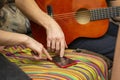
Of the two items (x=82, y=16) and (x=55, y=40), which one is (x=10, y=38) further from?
(x=82, y=16)

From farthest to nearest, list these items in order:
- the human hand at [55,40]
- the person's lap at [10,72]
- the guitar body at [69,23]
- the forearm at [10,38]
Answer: the guitar body at [69,23], the human hand at [55,40], the forearm at [10,38], the person's lap at [10,72]

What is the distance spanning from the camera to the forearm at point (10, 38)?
1129mm

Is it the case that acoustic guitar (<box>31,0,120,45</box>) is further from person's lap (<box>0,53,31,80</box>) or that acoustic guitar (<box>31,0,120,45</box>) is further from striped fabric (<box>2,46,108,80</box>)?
person's lap (<box>0,53,31,80</box>)

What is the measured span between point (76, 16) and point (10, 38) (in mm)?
479

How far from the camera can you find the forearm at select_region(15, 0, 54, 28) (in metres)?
1.34

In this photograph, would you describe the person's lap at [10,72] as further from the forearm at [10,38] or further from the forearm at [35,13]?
the forearm at [35,13]

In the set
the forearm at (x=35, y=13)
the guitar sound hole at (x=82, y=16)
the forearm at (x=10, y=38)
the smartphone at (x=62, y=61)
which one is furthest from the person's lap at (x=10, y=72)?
the guitar sound hole at (x=82, y=16)

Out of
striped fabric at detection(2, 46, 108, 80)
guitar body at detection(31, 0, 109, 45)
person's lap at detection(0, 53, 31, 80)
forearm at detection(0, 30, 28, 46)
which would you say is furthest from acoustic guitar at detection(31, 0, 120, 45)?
person's lap at detection(0, 53, 31, 80)

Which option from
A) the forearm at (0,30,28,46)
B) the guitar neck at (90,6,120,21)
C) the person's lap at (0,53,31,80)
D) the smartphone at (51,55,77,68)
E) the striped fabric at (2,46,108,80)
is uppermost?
the guitar neck at (90,6,120,21)

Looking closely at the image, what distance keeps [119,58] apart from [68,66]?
26cm

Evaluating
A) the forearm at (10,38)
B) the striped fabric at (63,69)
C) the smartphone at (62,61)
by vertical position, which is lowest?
the striped fabric at (63,69)

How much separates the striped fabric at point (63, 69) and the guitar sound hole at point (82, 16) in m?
0.19

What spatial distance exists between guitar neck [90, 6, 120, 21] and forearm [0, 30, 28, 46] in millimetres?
477

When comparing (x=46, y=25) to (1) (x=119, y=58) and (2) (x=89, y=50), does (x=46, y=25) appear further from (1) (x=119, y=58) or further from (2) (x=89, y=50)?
(1) (x=119, y=58)
